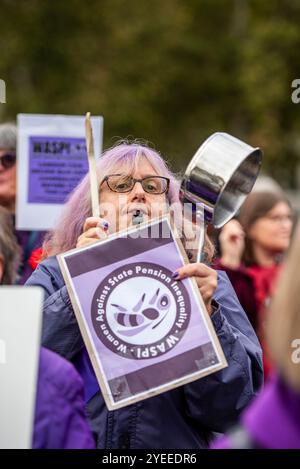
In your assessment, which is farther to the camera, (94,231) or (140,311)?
(94,231)

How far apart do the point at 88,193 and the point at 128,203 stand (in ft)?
0.84

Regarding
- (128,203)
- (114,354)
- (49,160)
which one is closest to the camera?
(114,354)

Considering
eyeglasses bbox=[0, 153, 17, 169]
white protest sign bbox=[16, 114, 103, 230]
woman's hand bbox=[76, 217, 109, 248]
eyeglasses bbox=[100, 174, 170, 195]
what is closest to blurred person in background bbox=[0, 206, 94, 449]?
woman's hand bbox=[76, 217, 109, 248]

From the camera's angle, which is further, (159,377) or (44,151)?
(44,151)

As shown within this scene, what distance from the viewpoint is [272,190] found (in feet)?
20.3

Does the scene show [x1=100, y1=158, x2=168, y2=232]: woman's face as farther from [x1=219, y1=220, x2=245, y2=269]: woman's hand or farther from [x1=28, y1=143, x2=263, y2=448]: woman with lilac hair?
[x1=219, y1=220, x2=245, y2=269]: woman's hand

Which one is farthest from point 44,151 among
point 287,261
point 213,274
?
point 287,261

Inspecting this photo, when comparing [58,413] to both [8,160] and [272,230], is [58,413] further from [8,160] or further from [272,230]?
[272,230]

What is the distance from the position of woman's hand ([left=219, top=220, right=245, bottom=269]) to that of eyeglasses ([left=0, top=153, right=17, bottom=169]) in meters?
1.34

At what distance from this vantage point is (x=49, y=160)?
529cm

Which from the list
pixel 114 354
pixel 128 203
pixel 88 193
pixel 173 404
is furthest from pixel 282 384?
pixel 88 193

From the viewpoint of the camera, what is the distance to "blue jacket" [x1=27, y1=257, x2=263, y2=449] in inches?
116

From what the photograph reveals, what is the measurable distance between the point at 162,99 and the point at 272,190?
18.2 meters

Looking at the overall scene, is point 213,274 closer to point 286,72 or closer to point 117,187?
point 117,187
